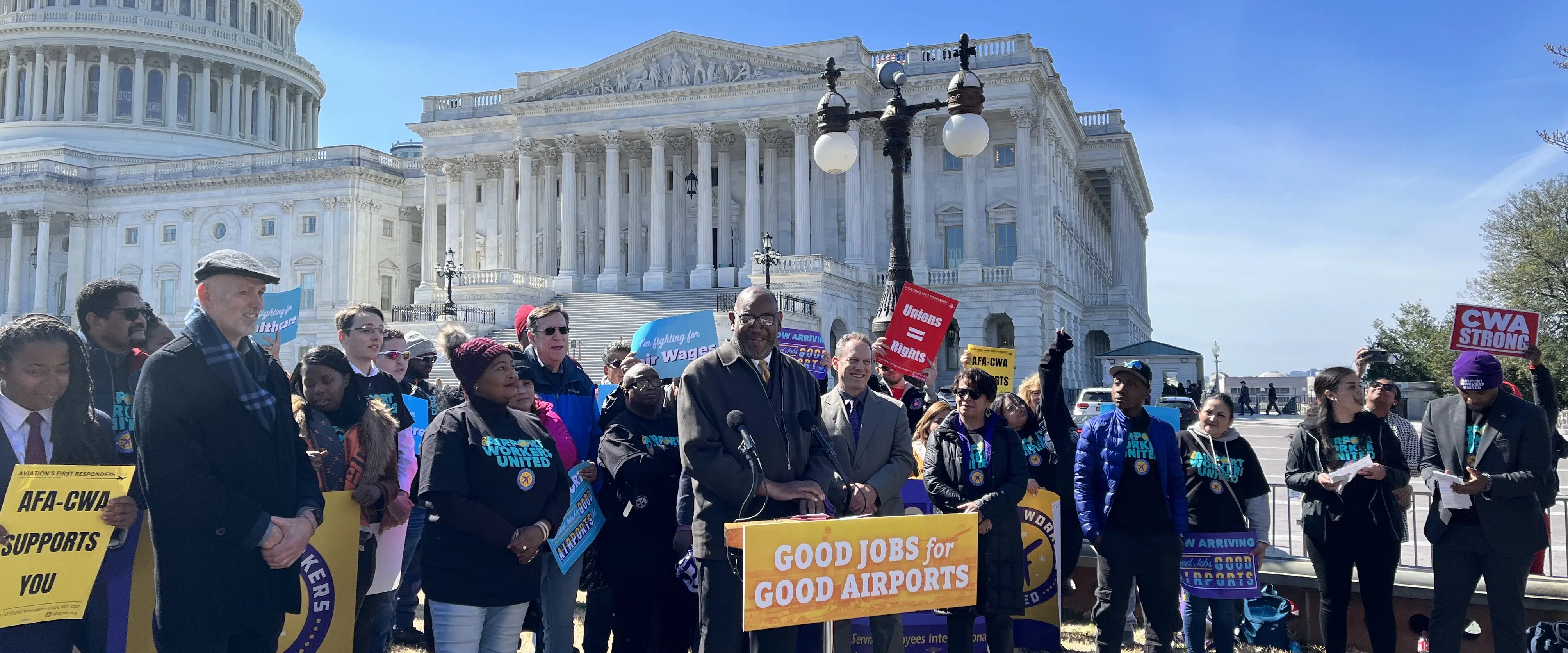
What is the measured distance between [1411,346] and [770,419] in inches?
1920

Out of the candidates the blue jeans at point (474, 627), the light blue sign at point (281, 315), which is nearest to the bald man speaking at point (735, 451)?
the blue jeans at point (474, 627)

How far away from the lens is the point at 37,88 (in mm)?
76625

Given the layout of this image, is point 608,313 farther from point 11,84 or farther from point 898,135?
point 11,84

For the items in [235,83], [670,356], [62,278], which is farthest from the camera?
[235,83]

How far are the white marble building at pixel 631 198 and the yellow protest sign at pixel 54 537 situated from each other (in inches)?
1334

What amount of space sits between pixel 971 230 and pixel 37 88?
2706 inches

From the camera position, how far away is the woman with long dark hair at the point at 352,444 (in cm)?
629

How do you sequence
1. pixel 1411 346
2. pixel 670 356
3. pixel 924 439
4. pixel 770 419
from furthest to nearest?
pixel 1411 346, pixel 670 356, pixel 924 439, pixel 770 419

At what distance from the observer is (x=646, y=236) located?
2062 inches

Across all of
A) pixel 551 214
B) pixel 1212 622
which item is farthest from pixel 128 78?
pixel 1212 622

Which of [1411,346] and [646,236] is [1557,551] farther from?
[646,236]

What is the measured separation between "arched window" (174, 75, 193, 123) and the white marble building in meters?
2.53

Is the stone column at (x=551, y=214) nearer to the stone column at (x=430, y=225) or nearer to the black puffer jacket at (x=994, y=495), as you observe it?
the stone column at (x=430, y=225)

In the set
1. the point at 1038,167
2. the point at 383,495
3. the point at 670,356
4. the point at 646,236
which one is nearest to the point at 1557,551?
the point at 670,356
